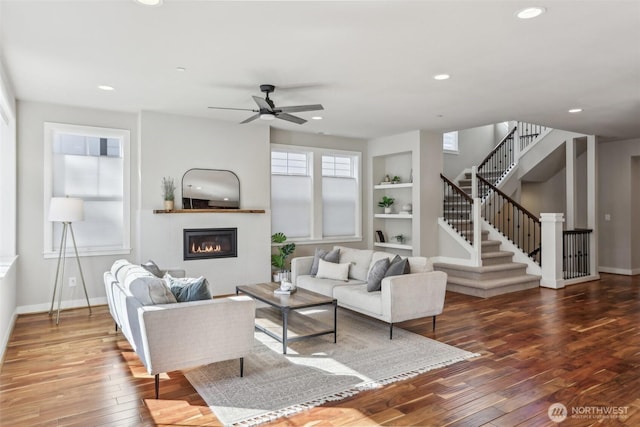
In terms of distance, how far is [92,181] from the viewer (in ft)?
19.4

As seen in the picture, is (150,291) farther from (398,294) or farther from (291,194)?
(291,194)

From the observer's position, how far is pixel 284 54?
12.4 ft

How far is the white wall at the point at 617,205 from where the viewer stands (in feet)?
27.6

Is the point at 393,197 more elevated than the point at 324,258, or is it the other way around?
the point at 393,197

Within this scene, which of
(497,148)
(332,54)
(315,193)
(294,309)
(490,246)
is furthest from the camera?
(497,148)

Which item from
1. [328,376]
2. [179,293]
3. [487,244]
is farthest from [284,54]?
[487,244]

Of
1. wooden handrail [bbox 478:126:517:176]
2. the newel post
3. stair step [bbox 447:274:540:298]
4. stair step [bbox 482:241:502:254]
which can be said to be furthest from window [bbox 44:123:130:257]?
wooden handrail [bbox 478:126:517:176]

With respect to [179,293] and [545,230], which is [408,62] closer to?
[179,293]

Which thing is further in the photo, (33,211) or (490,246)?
(490,246)

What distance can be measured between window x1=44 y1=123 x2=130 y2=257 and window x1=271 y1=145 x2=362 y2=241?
8.18 ft

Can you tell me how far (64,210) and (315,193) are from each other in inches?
165

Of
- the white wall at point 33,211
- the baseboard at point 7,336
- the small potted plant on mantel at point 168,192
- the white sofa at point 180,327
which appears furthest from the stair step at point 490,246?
the baseboard at point 7,336

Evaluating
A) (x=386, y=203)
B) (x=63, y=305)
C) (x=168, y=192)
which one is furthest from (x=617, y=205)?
(x=63, y=305)

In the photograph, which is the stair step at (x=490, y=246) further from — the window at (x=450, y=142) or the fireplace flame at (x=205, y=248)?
the fireplace flame at (x=205, y=248)
